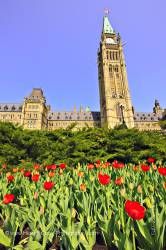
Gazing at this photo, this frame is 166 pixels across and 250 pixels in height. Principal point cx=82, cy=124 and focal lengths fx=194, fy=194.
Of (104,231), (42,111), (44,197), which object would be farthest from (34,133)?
(42,111)

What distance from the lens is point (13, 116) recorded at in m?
73.6

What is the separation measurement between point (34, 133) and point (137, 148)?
471cm

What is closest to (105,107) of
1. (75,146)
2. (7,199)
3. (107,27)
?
(107,27)

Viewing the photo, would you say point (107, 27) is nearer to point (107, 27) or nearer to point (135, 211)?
point (107, 27)

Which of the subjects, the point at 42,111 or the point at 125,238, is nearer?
the point at 125,238

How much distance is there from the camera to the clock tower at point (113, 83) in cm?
7494

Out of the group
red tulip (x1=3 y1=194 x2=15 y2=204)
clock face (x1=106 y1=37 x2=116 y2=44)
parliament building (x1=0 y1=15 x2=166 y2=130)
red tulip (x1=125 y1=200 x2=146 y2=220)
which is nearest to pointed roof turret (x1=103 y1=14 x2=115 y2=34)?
parliament building (x1=0 y1=15 x2=166 y2=130)

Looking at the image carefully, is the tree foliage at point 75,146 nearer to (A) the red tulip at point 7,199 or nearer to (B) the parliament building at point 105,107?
(A) the red tulip at point 7,199

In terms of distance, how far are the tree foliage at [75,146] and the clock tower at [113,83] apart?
201 feet

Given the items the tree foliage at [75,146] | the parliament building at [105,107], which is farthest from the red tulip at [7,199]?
→ the parliament building at [105,107]

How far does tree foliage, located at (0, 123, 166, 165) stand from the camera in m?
7.41

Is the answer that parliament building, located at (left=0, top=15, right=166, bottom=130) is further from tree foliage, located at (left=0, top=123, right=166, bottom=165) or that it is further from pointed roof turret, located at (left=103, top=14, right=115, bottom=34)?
tree foliage, located at (left=0, top=123, right=166, bottom=165)

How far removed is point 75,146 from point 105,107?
70475 mm

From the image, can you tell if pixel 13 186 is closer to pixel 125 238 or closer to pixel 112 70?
pixel 125 238
